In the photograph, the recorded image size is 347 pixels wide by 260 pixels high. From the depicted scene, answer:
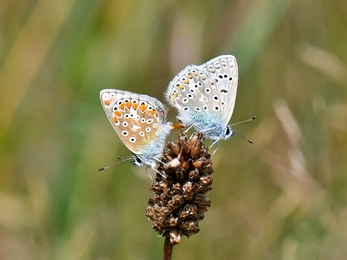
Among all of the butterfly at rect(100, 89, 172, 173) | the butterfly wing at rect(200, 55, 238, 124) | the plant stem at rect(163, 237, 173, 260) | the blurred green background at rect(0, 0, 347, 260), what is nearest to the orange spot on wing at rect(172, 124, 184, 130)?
the butterfly at rect(100, 89, 172, 173)

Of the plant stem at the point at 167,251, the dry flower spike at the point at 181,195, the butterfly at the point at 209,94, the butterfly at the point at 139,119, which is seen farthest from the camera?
the butterfly at the point at 209,94

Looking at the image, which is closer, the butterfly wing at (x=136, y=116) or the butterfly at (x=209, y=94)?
the butterfly wing at (x=136, y=116)

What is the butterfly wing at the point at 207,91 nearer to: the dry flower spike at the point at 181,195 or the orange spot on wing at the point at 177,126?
the orange spot on wing at the point at 177,126

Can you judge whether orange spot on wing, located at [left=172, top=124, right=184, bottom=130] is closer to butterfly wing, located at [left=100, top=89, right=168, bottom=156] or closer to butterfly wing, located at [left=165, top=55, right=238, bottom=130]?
butterfly wing, located at [left=100, top=89, right=168, bottom=156]

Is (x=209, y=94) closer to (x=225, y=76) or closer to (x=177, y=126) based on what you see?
A: (x=225, y=76)

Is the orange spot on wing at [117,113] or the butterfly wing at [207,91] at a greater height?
the butterfly wing at [207,91]

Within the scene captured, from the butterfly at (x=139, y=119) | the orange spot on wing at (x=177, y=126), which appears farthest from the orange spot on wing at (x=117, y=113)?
the orange spot on wing at (x=177, y=126)

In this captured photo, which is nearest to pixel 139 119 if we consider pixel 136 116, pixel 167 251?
pixel 136 116
